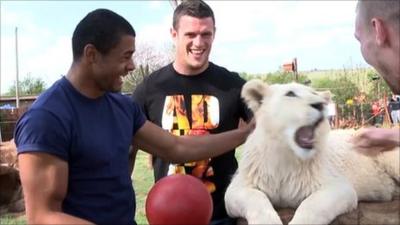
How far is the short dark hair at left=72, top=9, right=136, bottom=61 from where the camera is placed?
2869 mm

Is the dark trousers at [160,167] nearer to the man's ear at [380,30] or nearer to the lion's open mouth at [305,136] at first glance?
the lion's open mouth at [305,136]

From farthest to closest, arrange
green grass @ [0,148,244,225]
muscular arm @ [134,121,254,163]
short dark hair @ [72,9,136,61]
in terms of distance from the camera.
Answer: green grass @ [0,148,244,225] → muscular arm @ [134,121,254,163] → short dark hair @ [72,9,136,61]

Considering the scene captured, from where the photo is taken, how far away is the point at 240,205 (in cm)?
329

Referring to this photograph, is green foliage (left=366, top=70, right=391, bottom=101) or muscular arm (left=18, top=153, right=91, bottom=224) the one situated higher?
green foliage (left=366, top=70, right=391, bottom=101)

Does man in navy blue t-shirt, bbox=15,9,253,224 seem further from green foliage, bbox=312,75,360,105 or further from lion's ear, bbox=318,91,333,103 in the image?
green foliage, bbox=312,75,360,105

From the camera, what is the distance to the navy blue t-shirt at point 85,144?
8.75ft

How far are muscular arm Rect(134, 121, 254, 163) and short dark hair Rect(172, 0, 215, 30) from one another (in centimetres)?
85

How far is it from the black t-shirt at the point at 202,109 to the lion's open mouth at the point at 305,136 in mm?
590

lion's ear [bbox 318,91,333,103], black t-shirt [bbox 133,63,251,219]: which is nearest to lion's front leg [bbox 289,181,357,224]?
lion's ear [bbox 318,91,333,103]

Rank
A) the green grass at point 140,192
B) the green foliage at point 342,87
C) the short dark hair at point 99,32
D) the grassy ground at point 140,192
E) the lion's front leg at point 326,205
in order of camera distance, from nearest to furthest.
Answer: the short dark hair at point 99,32, the lion's front leg at point 326,205, the green grass at point 140,192, the grassy ground at point 140,192, the green foliage at point 342,87

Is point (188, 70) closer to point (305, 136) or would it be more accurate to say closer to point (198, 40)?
point (198, 40)

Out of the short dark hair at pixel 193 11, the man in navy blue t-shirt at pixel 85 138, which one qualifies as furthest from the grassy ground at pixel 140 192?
the man in navy blue t-shirt at pixel 85 138

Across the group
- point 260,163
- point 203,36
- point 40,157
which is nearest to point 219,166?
point 260,163

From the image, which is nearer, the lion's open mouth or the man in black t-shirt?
the lion's open mouth
